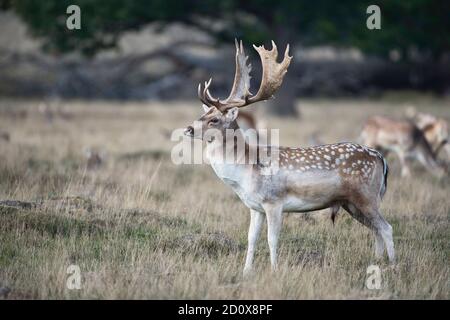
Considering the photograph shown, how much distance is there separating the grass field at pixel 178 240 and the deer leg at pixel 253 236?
4.5 inches

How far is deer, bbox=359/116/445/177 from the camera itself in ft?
45.1

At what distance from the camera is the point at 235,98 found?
25.3ft

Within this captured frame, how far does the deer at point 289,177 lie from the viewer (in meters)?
7.11

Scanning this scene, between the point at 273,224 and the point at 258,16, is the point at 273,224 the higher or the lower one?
the lower one

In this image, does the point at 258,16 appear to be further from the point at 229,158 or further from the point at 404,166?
the point at 229,158

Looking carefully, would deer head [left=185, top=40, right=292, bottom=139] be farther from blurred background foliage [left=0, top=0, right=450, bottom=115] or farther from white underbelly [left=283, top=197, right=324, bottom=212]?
blurred background foliage [left=0, top=0, right=450, bottom=115]

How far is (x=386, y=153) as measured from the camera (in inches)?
594

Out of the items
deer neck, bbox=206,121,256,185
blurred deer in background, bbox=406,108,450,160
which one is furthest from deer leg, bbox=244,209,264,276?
blurred deer in background, bbox=406,108,450,160

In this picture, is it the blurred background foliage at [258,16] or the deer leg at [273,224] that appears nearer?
the deer leg at [273,224]

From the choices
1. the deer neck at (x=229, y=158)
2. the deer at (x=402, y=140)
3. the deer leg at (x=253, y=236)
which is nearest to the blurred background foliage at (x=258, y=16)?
the deer at (x=402, y=140)

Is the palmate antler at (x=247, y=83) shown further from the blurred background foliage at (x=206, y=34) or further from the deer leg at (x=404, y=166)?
the blurred background foliage at (x=206, y=34)

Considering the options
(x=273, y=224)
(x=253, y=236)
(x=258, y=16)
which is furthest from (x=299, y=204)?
(x=258, y=16)

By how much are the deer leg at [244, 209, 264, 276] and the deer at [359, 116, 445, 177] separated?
21.0 feet

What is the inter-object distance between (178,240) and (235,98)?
162 cm
